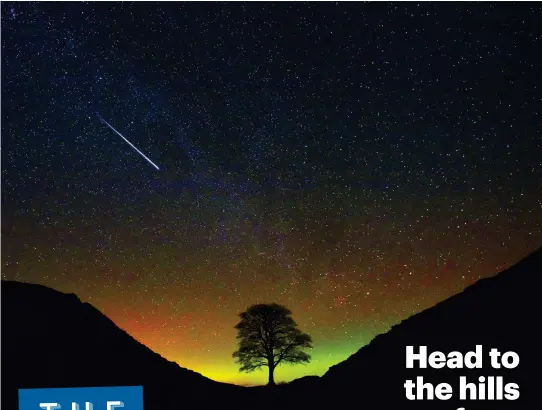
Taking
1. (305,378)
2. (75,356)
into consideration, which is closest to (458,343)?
(305,378)

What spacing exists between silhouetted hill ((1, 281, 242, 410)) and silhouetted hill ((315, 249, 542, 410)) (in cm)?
461

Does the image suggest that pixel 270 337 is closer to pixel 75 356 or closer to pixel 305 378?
pixel 305 378

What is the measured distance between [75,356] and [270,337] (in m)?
10.3

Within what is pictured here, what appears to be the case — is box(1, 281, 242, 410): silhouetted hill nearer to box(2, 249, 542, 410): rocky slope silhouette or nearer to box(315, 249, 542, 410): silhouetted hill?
box(2, 249, 542, 410): rocky slope silhouette

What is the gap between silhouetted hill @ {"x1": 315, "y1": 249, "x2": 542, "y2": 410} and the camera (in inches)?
721

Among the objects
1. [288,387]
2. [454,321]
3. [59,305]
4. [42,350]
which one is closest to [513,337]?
[454,321]

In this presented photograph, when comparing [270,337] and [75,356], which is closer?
[270,337]

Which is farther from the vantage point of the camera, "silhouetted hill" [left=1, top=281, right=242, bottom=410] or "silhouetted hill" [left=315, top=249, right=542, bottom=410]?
"silhouetted hill" [left=1, top=281, right=242, bottom=410]

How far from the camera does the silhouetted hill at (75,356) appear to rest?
20.4 meters

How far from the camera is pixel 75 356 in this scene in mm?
24766

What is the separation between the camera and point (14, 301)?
94.5 feet

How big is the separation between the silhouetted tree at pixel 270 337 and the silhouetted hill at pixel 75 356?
292 cm

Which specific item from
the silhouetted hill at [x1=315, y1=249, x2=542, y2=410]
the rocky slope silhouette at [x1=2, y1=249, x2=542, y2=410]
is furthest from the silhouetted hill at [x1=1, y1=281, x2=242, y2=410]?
the silhouetted hill at [x1=315, y1=249, x2=542, y2=410]

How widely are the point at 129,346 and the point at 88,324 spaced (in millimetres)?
3877
